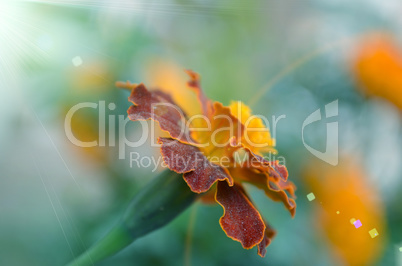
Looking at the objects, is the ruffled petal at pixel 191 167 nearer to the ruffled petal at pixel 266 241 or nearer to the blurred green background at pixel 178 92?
the ruffled petal at pixel 266 241

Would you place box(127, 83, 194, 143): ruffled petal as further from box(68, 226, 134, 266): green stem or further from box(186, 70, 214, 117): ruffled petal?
box(68, 226, 134, 266): green stem

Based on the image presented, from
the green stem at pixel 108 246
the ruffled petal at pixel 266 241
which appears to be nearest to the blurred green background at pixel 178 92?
the green stem at pixel 108 246

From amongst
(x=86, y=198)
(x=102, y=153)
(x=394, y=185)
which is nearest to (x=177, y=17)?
(x=102, y=153)

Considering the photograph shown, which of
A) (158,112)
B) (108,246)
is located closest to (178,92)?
(158,112)

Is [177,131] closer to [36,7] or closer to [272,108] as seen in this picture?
[36,7]

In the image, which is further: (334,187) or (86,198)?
(334,187)

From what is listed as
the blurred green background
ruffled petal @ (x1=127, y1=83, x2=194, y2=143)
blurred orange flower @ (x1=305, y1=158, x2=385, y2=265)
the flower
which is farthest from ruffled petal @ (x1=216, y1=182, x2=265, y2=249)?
blurred orange flower @ (x1=305, y1=158, x2=385, y2=265)

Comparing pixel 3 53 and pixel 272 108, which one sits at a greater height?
pixel 3 53

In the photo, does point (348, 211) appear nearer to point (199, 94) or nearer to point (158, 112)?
point (199, 94)
